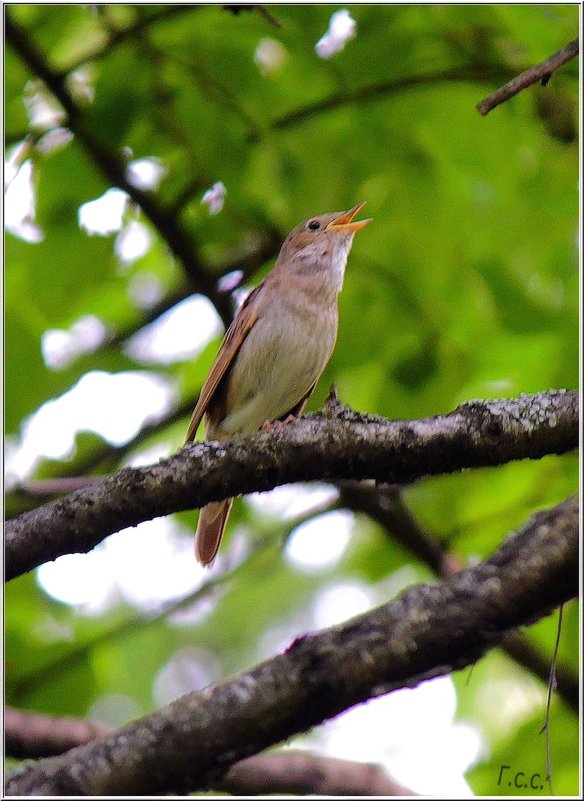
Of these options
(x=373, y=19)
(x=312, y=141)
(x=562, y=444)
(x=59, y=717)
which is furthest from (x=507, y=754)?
(x=373, y=19)

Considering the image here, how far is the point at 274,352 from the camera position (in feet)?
19.7

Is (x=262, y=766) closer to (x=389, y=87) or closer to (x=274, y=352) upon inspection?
(x=274, y=352)

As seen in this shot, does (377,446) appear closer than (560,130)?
Yes

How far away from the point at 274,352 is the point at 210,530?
118 centimetres

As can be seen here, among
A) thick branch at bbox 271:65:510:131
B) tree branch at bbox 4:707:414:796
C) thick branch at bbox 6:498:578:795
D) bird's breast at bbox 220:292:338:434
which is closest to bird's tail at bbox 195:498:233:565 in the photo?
bird's breast at bbox 220:292:338:434

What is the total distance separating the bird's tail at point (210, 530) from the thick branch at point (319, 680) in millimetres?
3449

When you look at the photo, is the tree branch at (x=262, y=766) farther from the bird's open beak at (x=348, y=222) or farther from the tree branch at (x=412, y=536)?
the bird's open beak at (x=348, y=222)

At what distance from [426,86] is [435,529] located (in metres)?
2.70

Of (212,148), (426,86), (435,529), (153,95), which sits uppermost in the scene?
(153,95)

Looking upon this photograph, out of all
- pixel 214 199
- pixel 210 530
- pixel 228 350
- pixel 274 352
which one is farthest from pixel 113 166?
pixel 210 530

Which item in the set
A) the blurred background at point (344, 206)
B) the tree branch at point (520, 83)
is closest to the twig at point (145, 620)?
the blurred background at point (344, 206)

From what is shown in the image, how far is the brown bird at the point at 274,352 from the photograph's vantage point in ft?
19.4

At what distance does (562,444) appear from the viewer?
11.7 feet

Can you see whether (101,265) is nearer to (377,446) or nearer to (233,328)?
(233,328)
